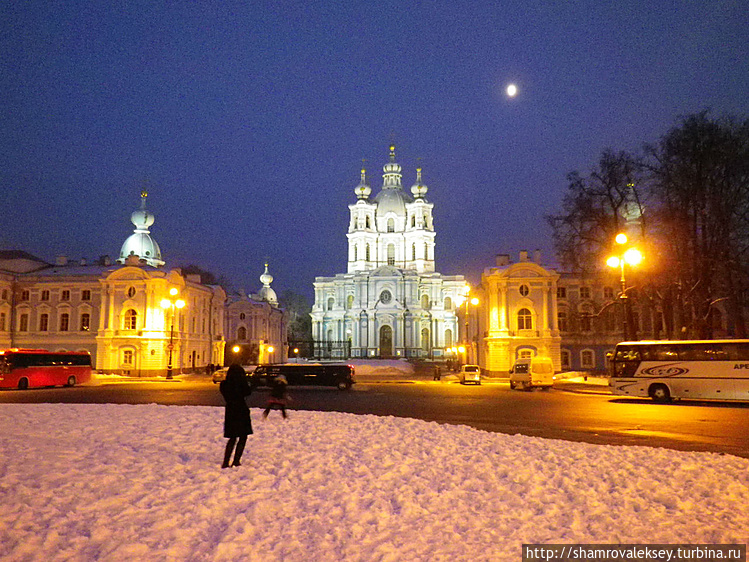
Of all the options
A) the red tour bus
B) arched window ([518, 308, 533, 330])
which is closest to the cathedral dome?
arched window ([518, 308, 533, 330])

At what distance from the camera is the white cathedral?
9750 cm

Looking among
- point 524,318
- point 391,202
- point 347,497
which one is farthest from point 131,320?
point 391,202

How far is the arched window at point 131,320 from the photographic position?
184ft

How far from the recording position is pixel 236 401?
9.85m

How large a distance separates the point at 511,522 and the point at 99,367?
5524 cm

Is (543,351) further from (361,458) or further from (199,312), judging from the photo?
(361,458)

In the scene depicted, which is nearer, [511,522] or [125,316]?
[511,522]

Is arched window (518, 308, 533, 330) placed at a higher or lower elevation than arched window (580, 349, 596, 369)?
higher

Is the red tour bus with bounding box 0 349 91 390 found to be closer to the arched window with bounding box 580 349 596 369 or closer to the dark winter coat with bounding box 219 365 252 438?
the dark winter coat with bounding box 219 365 252 438

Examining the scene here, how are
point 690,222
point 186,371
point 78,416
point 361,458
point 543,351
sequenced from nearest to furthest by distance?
point 361,458, point 78,416, point 690,222, point 543,351, point 186,371

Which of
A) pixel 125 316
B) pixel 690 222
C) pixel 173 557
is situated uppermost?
pixel 690 222

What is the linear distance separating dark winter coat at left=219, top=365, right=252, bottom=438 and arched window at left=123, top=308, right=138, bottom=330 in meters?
50.2

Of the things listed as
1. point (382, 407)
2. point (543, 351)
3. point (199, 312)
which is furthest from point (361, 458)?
point (199, 312)

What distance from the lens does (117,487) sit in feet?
28.1
